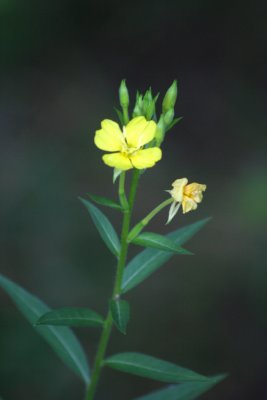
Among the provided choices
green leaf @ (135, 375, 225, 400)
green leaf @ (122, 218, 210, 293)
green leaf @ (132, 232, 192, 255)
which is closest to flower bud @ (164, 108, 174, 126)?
green leaf @ (132, 232, 192, 255)

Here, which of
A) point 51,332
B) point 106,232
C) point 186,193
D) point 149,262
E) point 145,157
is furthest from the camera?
point 51,332

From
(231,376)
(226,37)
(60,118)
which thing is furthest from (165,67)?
(231,376)

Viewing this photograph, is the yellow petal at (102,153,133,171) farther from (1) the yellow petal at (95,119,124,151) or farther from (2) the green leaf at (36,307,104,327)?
(2) the green leaf at (36,307,104,327)

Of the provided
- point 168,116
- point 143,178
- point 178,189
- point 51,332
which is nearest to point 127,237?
point 178,189

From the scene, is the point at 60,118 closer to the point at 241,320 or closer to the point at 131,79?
the point at 131,79

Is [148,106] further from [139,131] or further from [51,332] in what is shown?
[51,332]

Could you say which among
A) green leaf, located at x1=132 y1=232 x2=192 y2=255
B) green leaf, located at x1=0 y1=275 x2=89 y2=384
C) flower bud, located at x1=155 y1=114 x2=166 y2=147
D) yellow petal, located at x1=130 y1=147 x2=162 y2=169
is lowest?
green leaf, located at x1=0 y1=275 x2=89 y2=384
